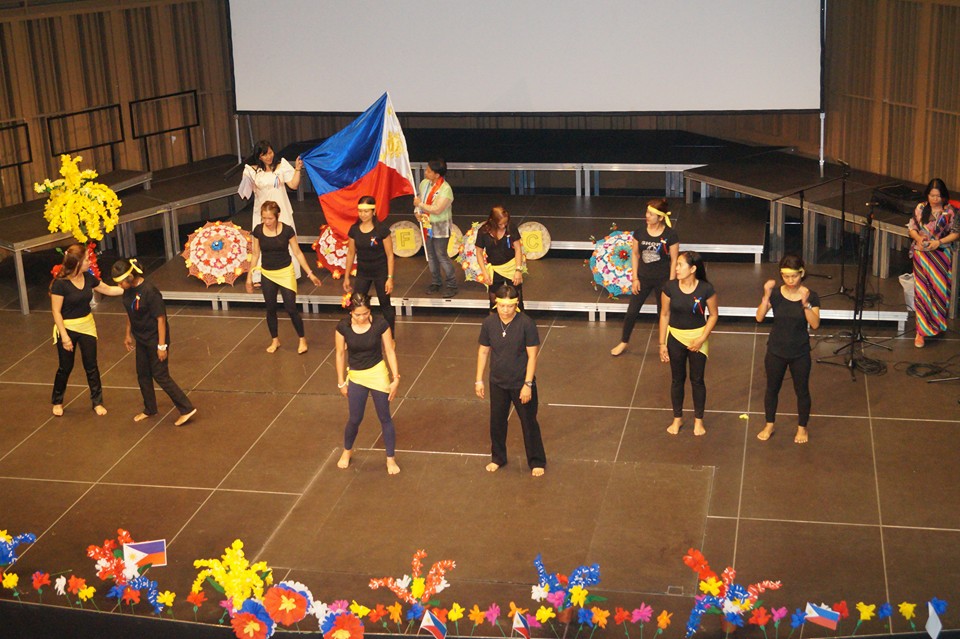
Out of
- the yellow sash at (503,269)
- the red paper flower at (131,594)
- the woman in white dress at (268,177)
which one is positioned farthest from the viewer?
the woman in white dress at (268,177)

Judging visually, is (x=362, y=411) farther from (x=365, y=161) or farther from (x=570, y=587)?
(x=365, y=161)

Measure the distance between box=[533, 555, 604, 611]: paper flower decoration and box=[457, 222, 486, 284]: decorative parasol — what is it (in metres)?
5.38

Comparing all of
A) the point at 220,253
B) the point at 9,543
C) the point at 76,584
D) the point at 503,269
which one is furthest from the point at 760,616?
the point at 220,253

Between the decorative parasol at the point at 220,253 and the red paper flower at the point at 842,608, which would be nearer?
the red paper flower at the point at 842,608

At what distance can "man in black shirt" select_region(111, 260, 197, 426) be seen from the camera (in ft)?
29.8

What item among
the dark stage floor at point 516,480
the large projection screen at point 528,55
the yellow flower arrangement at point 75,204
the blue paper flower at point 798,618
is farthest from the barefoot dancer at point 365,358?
the large projection screen at point 528,55

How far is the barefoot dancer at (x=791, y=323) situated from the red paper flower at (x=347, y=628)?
3.65 meters

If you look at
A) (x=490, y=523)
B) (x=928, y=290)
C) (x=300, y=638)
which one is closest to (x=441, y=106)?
(x=928, y=290)

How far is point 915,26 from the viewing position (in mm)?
12078

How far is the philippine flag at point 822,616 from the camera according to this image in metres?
6.08

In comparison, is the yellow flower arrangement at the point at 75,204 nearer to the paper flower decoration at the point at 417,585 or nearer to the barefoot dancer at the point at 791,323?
the paper flower decoration at the point at 417,585

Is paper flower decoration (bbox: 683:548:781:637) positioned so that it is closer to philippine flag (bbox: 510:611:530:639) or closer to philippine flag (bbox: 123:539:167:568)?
philippine flag (bbox: 510:611:530:639)

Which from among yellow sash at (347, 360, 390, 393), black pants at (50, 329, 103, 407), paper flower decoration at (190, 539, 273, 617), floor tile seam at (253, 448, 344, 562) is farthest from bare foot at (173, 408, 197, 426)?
paper flower decoration at (190, 539, 273, 617)

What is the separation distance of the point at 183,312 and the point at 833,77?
736 cm
